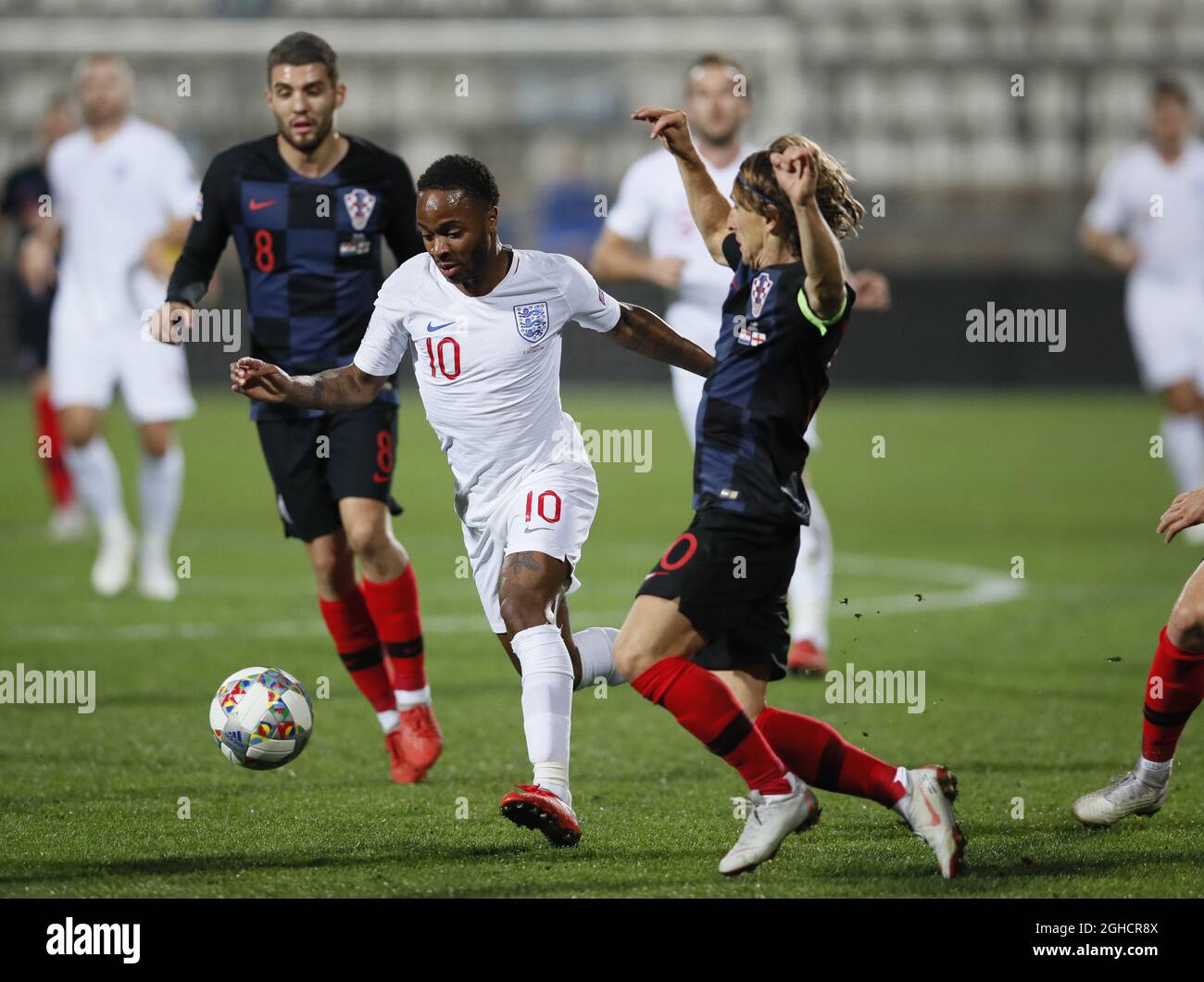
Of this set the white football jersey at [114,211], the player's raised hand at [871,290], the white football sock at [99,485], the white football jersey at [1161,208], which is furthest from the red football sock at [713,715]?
the white football jersey at [1161,208]

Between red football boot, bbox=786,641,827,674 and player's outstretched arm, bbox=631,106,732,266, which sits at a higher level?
player's outstretched arm, bbox=631,106,732,266

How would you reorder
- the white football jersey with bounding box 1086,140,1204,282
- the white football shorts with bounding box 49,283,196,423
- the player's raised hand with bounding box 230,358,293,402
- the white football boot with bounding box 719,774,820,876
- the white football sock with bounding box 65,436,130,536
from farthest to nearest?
the white football jersey with bounding box 1086,140,1204,282
the white football sock with bounding box 65,436,130,536
the white football shorts with bounding box 49,283,196,423
the player's raised hand with bounding box 230,358,293,402
the white football boot with bounding box 719,774,820,876

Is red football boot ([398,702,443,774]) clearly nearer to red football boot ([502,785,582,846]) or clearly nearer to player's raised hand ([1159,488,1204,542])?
red football boot ([502,785,582,846])

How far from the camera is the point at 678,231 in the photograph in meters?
8.23

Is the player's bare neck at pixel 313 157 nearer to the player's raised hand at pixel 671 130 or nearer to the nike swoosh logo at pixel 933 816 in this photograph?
the player's raised hand at pixel 671 130

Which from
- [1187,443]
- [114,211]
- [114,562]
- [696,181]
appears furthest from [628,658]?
[1187,443]

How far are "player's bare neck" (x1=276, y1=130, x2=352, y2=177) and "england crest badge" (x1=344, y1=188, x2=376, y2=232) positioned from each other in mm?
112

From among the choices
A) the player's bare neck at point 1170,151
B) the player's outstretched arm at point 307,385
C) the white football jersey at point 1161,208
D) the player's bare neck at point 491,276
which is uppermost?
the player's bare neck at point 1170,151

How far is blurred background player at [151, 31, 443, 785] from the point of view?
5938 mm

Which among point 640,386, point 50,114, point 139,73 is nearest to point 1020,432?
point 640,386

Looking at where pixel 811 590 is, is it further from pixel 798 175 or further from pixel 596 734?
pixel 798 175

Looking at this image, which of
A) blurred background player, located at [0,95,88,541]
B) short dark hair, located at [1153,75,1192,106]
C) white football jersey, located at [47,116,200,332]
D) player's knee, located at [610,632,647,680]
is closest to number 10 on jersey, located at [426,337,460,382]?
player's knee, located at [610,632,647,680]

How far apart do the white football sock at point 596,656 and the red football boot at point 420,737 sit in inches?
24.8

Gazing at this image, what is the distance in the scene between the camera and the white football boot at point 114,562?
411 inches
